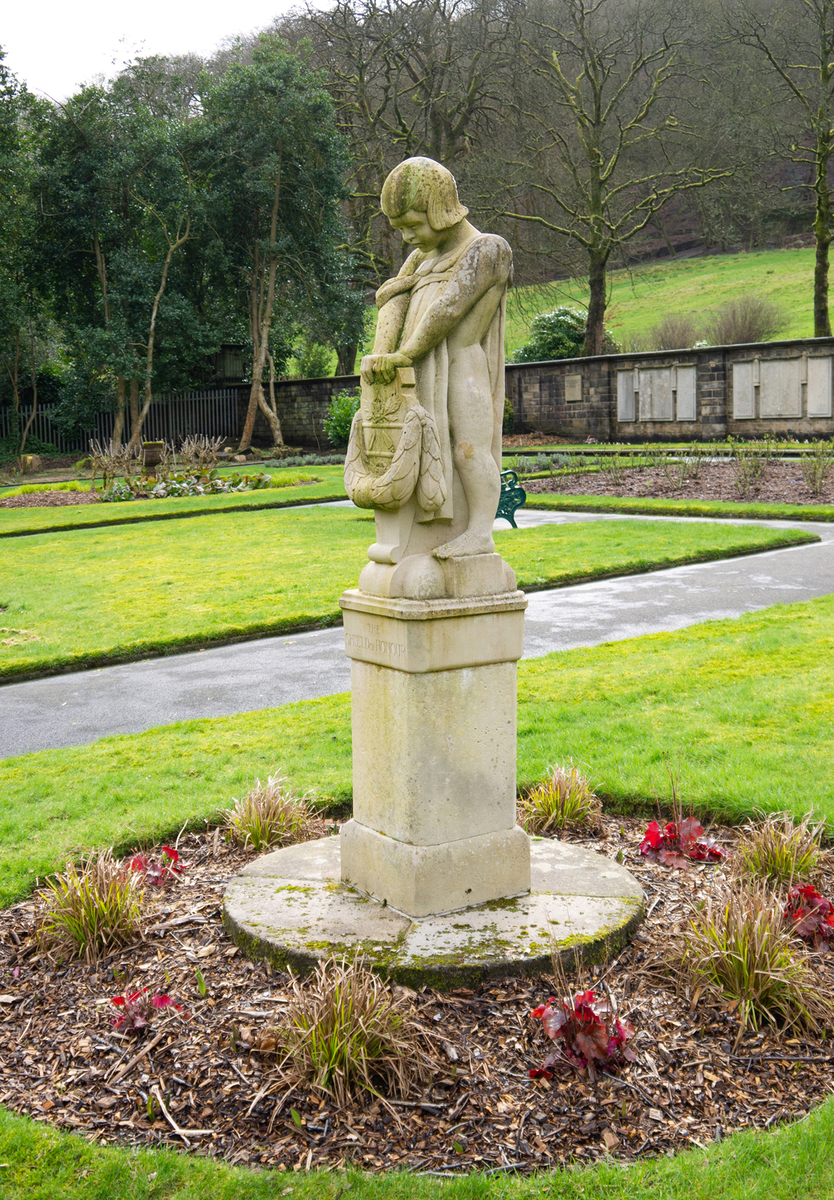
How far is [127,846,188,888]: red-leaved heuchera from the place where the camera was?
4.24 meters

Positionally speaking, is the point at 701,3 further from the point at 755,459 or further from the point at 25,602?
the point at 25,602

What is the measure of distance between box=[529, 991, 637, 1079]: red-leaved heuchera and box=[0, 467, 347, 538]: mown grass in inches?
619

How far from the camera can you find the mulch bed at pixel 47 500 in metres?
22.2

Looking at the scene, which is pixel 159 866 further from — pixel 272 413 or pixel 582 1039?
pixel 272 413

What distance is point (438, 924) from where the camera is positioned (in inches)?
145

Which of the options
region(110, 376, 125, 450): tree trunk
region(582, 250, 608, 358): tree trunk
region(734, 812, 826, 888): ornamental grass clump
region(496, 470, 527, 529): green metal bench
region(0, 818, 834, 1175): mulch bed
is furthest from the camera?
region(582, 250, 608, 358): tree trunk

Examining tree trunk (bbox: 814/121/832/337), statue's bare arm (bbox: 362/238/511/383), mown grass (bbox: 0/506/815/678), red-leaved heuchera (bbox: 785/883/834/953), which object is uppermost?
tree trunk (bbox: 814/121/832/337)

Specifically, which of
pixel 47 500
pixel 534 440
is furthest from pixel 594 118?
pixel 47 500

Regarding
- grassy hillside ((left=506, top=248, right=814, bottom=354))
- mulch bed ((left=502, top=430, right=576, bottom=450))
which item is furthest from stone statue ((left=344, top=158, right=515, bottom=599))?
grassy hillside ((left=506, top=248, right=814, bottom=354))

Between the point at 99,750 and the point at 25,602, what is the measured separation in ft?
17.5

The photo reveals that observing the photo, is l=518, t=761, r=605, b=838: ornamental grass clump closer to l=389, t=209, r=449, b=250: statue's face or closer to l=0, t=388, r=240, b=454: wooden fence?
l=389, t=209, r=449, b=250: statue's face

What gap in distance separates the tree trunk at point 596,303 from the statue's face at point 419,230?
28725 millimetres

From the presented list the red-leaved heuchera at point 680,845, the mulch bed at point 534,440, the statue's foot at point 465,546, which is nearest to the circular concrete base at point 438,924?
the red-leaved heuchera at point 680,845

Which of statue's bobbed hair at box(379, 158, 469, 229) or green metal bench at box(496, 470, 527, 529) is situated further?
green metal bench at box(496, 470, 527, 529)
